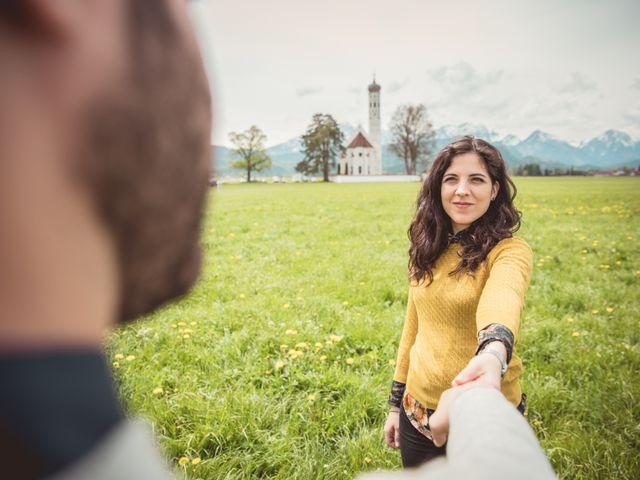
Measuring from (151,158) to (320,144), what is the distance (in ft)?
232

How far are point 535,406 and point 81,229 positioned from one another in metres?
3.46

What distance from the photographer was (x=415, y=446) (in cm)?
203

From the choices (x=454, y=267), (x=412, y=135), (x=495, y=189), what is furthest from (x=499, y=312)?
(x=412, y=135)

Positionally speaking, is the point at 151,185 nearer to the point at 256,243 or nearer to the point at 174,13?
the point at 174,13

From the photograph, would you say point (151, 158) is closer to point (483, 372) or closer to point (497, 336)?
point (483, 372)

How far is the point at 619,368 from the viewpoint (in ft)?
11.4

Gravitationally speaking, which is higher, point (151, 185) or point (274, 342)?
point (151, 185)

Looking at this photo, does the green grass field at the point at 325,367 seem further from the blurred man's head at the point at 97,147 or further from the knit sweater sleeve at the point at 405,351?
the blurred man's head at the point at 97,147

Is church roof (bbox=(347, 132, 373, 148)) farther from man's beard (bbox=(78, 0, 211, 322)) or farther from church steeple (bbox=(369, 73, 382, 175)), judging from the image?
man's beard (bbox=(78, 0, 211, 322))

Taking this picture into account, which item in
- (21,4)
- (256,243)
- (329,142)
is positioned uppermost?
(329,142)

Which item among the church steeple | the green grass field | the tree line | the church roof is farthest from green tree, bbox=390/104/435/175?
the green grass field

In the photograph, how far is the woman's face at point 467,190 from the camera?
192 centimetres

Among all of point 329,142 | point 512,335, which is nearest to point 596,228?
point 512,335

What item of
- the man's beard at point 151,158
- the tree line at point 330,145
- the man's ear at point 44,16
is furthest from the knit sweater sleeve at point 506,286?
the tree line at point 330,145
